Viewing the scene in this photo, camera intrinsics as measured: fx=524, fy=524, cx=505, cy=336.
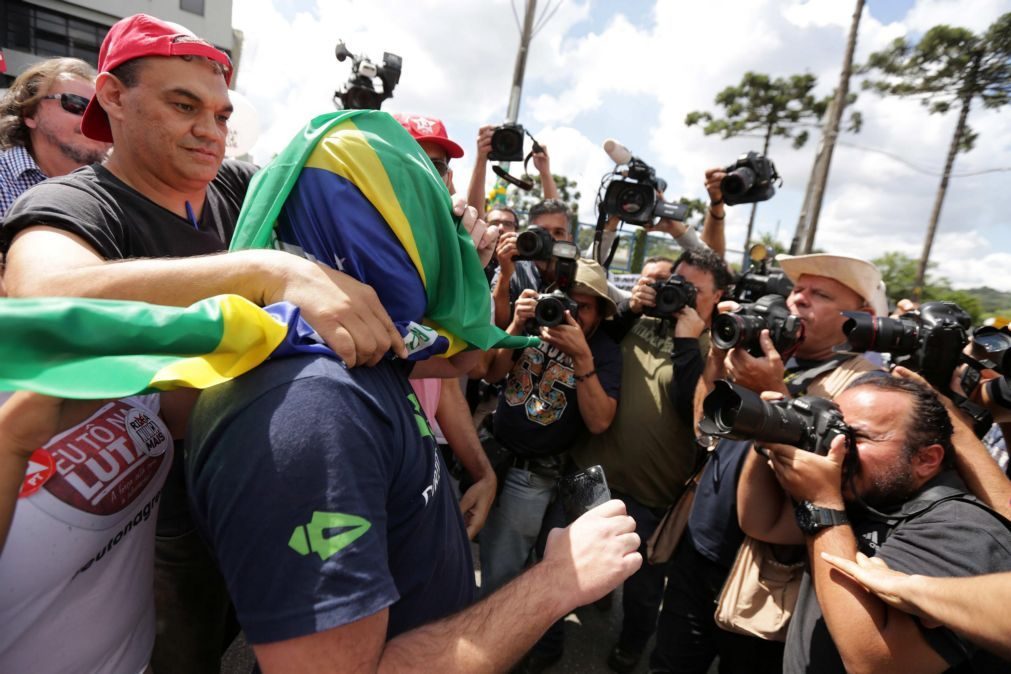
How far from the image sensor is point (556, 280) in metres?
2.78

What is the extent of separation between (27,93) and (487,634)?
3.23 meters

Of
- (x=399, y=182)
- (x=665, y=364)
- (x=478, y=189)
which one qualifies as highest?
(x=478, y=189)

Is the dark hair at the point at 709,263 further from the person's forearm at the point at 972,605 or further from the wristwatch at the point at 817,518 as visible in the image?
the person's forearm at the point at 972,605

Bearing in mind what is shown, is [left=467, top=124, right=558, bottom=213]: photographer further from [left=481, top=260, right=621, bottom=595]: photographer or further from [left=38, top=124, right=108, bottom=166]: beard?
[left=38, top=124, right=108, bottom=166]: beard

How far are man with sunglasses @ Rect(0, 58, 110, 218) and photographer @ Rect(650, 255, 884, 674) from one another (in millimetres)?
3208

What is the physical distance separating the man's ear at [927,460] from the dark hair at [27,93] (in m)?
3.82

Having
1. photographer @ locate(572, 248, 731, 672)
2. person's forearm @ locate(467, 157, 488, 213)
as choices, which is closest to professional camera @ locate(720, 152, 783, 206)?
photographer @ locate(572, 248, 731, 672)

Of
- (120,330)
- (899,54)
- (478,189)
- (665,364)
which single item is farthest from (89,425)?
(899,54)

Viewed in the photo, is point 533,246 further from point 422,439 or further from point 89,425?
point 89,425

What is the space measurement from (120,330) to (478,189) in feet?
10.2

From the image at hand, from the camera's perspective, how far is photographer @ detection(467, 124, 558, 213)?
3.49 m

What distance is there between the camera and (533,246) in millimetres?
2770

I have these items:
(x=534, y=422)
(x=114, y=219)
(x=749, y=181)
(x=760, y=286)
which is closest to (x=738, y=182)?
(x=749, y=181)

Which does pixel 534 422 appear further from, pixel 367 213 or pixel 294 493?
pixel 294 493
